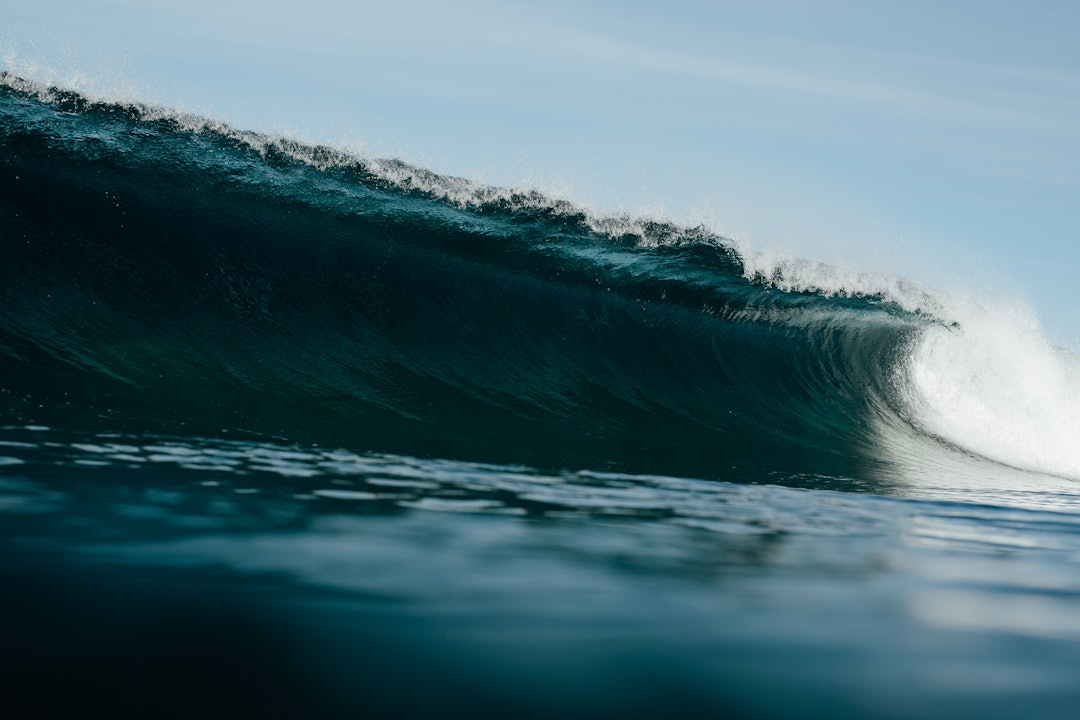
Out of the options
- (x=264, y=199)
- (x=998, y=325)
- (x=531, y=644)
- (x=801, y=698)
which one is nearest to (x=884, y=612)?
(x=801, y=698)

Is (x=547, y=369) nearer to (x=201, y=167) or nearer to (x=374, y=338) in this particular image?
(x=374, y=338)

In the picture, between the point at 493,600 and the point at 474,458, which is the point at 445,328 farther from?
the point at 493,600

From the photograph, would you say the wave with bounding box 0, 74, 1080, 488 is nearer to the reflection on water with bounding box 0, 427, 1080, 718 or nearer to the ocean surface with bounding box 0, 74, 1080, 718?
the ocean surface with bounding box 0, 74, 1080, 718

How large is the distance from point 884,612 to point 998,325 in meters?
9.78

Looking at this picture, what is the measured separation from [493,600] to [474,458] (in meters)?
2.38

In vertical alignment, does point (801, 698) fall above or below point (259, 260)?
below

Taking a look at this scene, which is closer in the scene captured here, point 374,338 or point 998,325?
point 374,338

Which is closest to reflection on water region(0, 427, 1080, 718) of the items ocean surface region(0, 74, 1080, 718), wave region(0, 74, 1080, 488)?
ocean surface region(0, 74, 1080, 718)

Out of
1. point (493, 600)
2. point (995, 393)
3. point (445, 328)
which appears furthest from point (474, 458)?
point (995, 393)

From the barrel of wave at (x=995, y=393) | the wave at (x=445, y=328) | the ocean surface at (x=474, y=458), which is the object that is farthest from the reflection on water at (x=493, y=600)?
the barrel of wave at (x=995, y=393)

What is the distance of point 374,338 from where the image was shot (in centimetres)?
725

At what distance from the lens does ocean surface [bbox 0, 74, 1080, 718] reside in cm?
147

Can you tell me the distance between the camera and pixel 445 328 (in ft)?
25.4

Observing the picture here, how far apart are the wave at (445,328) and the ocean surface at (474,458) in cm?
4
